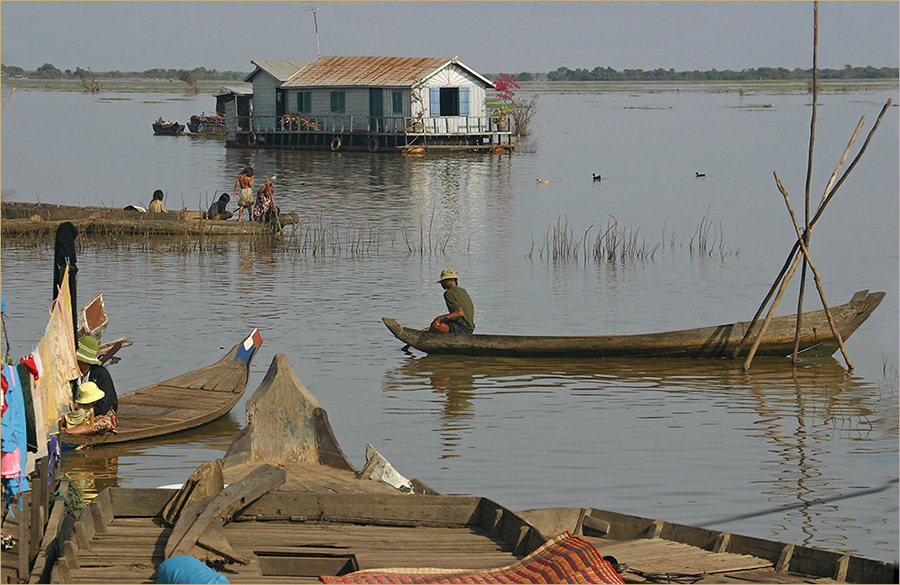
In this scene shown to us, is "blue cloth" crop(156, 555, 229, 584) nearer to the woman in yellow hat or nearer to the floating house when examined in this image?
the woman in yellow hat

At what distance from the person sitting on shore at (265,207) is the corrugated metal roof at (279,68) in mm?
A: 26769

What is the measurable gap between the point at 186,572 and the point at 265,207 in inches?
771

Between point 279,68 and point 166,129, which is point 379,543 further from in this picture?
point 166,129

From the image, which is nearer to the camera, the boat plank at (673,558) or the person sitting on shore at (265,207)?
the boat plank at (673,558)

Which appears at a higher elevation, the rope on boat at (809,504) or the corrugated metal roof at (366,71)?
the corrugated metal roof at (366,71)

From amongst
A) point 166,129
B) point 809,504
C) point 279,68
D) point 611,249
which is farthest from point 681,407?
point 166,129

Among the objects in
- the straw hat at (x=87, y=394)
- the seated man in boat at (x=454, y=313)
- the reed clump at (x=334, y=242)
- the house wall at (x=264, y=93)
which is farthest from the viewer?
the house wall at (x=264, y=93)

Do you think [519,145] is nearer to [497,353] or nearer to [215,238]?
[215,238]

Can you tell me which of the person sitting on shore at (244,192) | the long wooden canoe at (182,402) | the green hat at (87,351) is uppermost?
the person sitting on shore at (244,192)

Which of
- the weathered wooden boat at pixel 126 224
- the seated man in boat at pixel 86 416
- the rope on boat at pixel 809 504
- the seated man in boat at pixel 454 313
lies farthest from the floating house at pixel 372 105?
the rope on boat at pixel 809 504

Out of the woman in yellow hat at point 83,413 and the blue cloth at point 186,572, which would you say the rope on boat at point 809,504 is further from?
the woman in yellow hat at point 83,413

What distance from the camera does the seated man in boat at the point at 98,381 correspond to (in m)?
10.2

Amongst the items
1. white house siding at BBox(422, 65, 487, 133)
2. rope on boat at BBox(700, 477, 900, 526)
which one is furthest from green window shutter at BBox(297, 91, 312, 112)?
rope on boat at BBox(700, 477, 900, 526)

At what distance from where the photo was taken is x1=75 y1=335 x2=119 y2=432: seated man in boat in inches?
402
